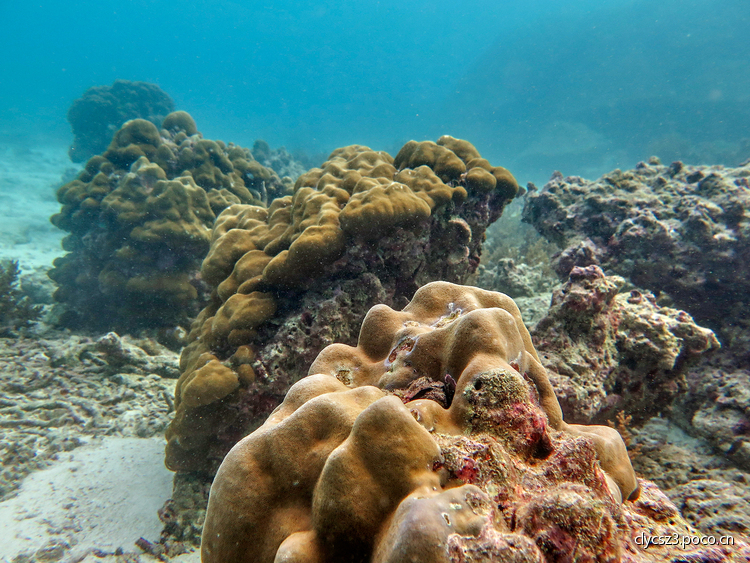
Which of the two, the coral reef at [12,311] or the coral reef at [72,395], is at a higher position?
the coral reef at [12,311]

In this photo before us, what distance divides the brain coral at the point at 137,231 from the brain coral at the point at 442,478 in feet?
21.8

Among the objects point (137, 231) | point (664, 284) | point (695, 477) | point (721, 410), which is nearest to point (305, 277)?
point (695, 477)

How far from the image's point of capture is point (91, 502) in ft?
12.9

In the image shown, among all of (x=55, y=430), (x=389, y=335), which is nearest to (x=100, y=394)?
(x=55, y=430)

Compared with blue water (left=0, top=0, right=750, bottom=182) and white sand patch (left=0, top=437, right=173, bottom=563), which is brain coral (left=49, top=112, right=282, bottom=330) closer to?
white sand patch (left=0, top=437, right=173, bottom=563)

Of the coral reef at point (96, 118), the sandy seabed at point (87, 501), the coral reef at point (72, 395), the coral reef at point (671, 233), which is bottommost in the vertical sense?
the sandy seabed at point (87, 501)

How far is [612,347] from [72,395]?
8285 mm

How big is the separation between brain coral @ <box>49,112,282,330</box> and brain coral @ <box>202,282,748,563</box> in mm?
6644

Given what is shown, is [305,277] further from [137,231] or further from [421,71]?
[421,71]

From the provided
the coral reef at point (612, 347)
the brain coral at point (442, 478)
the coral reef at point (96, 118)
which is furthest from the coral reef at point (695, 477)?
the coral reef at point (96, 118)

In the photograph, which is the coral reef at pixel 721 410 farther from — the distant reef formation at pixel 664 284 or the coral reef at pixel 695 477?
the coral reef at pixel 695 477

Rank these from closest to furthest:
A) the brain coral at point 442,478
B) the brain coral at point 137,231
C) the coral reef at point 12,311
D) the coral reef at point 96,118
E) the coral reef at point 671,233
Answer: the brain coral at point 442,478 → the coral reef at point 671,233 → the coral reef at point 12,311 → the brain coral at point 137,231 → the coral reef at point 96,118

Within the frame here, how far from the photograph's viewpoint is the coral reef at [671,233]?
206 inches

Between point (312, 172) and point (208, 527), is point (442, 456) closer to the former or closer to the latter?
point (208, 527)
